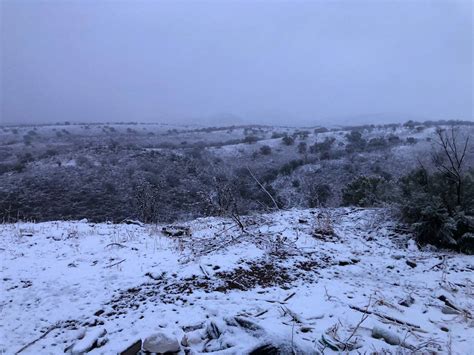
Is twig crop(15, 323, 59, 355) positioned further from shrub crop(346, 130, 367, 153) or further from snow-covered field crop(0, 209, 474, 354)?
shrub crop(346, 130, 367, 153)

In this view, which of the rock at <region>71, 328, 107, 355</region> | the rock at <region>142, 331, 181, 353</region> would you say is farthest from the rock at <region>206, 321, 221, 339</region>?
the rock at <region>71, 328, 107, 355</region>

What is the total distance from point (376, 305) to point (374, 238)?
2.20 m

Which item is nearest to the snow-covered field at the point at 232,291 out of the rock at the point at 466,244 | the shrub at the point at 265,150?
the rock at the point at 466,244

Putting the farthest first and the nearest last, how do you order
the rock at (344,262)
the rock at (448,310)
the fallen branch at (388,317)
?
the rock at (344,262) < the rock at (448,310) < the fallen branch at (388,317)

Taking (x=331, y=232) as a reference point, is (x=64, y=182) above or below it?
below

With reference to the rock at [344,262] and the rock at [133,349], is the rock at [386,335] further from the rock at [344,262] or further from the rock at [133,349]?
the rock at [133,349]

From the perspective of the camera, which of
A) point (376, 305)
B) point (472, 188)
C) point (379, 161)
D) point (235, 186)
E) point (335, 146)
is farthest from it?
point (335, 146)

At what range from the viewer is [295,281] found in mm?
3629

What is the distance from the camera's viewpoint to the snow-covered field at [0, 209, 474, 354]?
2.50 m

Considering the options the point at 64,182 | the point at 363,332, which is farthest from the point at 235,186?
the point at 363,332

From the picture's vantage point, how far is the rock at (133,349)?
2.29m

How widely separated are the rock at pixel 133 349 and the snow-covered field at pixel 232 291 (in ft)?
0.12

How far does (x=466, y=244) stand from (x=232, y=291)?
11.4 feet

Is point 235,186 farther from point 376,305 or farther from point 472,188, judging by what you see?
point 376,305
